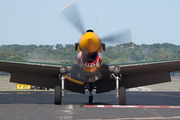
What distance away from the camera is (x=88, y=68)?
14.3 meters

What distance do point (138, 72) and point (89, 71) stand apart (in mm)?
4051

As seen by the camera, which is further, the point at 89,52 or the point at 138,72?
the point at 138,72

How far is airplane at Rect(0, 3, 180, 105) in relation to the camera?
13.9 m

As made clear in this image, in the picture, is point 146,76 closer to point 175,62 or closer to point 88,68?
point 175,62

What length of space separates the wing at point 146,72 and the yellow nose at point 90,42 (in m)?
3.16

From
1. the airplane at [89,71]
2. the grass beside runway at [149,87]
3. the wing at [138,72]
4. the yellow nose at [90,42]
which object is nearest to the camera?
the yellow nose at [90,42]

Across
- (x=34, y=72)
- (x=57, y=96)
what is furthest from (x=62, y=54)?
Result: (x=57, y=96)

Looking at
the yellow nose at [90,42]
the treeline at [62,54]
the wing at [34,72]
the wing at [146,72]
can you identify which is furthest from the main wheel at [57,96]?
the treeline at [62,54]

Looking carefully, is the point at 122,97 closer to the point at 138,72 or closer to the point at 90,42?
the point at 138,72

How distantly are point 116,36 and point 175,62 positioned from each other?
4112 millimetres

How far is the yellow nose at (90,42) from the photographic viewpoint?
12992 mm

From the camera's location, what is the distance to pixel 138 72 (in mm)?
17172

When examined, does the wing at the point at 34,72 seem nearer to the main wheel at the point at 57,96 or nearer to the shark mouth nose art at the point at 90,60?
the main wheel at the point at 57,96

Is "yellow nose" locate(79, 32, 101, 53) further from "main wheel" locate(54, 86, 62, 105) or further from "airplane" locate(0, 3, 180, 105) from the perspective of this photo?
"main wheel" locate(54, 86, 62, 105)
